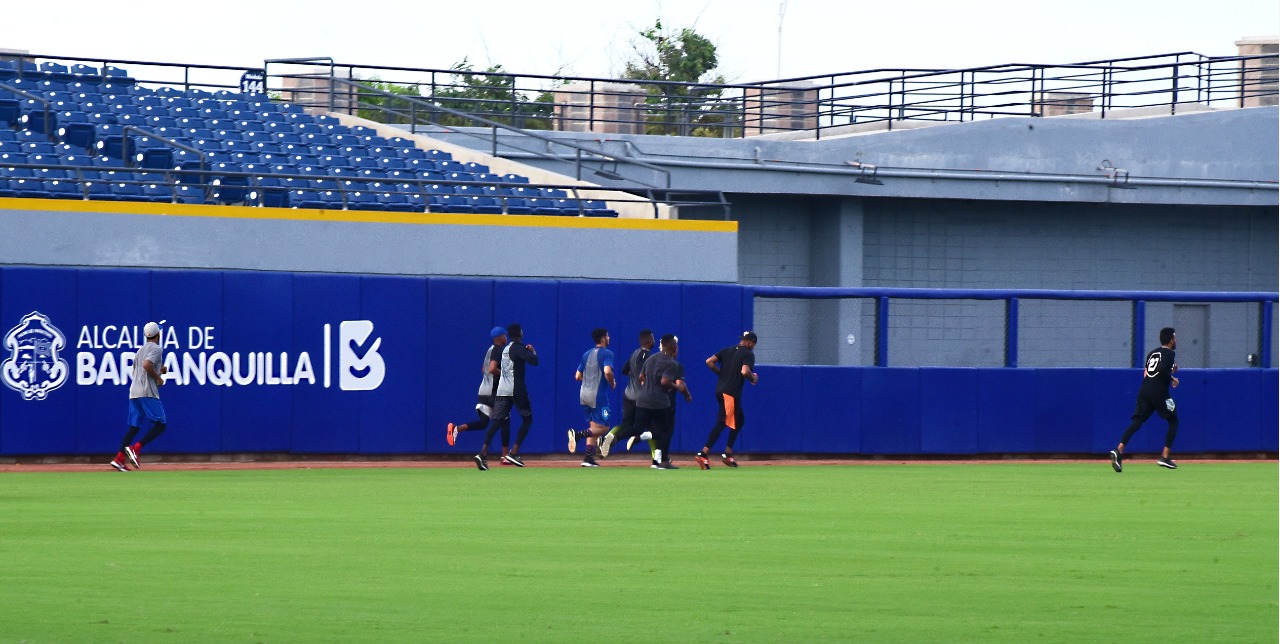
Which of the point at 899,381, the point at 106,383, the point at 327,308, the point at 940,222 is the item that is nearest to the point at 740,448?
the point at 899,381

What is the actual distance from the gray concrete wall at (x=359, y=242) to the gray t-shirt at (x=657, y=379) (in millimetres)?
3328

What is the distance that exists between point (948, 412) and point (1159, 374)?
396cm

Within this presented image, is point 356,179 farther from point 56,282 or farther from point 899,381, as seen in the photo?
point 899,381

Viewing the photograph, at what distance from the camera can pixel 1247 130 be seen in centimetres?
3444

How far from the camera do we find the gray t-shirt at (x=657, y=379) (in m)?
20.0

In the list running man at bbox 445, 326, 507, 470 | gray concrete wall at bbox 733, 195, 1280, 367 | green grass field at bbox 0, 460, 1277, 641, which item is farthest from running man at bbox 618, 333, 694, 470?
gray concrete wall at bbox 733, 195, 1280, 367

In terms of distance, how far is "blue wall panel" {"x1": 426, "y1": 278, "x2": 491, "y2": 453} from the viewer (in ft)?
74.1

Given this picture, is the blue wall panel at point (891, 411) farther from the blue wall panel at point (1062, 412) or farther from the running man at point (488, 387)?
the running man at point (488, 387)

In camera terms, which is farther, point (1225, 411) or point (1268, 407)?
point (1268, 407)

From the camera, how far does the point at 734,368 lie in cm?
2069

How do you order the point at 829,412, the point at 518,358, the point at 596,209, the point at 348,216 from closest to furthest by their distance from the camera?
1. the point at 518,358
2. the point at 348,216
3. the point at 829,412
4. the point at 596,209

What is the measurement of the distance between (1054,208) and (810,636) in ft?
91.7

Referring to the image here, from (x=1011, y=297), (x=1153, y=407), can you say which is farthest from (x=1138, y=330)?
(x=1153, y=407)

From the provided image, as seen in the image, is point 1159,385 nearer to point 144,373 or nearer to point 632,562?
point 144,373
